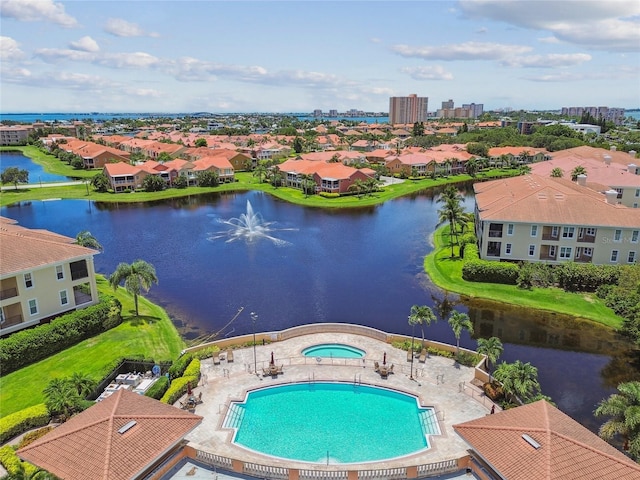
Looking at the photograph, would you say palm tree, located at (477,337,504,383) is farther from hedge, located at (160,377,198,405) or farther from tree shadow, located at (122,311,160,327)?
tree shadow, located at (122,311,160,327)

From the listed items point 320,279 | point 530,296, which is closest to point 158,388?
point 320,279

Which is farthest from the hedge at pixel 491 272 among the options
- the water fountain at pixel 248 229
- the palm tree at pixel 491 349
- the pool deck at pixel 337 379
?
the water fountain at pixel 248 229

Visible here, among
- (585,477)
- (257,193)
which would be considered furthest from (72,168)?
(585,477)

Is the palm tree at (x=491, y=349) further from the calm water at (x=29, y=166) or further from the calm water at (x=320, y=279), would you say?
the calm water at (x=29, y=166)

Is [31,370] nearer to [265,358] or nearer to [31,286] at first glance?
[31,286]

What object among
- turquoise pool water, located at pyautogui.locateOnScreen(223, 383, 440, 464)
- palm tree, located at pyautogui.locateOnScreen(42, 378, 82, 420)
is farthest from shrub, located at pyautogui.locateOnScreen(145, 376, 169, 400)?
turquoise pool water, located at pyautogui.locateOnScreen(223, 383, 440, 464)
